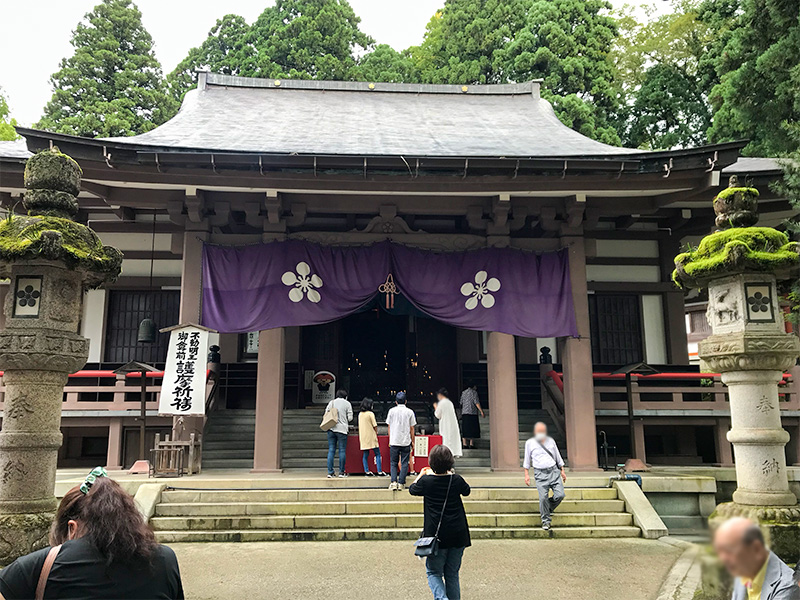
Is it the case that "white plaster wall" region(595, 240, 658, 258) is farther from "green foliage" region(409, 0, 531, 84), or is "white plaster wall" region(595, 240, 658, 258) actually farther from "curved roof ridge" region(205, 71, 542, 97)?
"green foliage" region(409, 0, 531, 84)

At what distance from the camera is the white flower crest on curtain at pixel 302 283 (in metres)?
12.0

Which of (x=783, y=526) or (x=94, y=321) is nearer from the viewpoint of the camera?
(x=783, y=526)

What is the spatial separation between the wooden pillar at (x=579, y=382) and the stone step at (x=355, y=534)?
285 cm

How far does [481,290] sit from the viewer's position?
12289mm

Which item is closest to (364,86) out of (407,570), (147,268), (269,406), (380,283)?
(147,268)

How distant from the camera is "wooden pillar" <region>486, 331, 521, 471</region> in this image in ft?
39.0

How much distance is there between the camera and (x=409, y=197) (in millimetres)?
12375

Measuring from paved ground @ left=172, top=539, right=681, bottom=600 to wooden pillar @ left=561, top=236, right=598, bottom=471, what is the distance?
315 cm

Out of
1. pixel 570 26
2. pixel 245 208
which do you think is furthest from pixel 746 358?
pixel 570 26

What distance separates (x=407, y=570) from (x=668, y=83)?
80.3ft

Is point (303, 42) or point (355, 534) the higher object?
point (303, 42)

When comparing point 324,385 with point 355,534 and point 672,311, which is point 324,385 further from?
point 672,311

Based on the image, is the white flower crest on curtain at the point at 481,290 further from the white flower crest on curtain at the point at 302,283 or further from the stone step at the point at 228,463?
the stone step at the point at 228,463

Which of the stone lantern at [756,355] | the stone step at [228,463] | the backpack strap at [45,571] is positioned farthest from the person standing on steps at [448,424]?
the backpack strap at [45,571]
